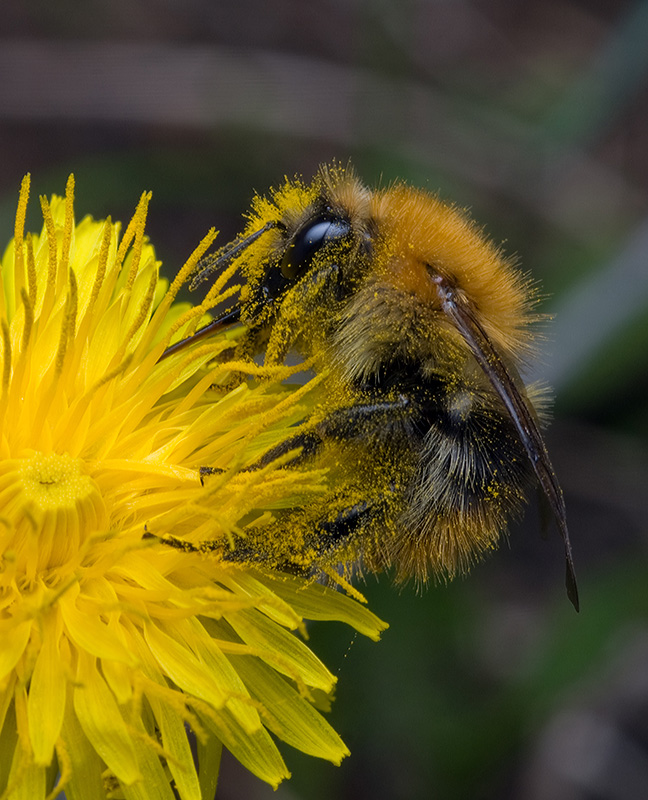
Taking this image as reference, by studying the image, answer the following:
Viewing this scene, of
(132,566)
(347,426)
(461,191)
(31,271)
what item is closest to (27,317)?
(31,271)

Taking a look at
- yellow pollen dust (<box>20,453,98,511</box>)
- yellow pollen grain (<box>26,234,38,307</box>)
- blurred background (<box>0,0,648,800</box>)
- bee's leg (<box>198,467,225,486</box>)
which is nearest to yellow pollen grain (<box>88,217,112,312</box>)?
yellow pollen grain (<box>26,234,38,307</box>)

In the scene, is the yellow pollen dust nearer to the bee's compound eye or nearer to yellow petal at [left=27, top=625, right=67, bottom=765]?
yellow petal at [left=27, top=625, right=67, bottom=765]

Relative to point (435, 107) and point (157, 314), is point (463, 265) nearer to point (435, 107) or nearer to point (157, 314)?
point (157, 314)

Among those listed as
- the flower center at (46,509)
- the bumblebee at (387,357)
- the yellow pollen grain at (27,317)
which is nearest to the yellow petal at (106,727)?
the flower center at (46,509)

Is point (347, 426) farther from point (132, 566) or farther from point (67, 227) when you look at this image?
point (67, 227)

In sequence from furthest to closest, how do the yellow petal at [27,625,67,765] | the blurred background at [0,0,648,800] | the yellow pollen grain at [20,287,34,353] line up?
1. the blurred background at [0,0,648,800]
2. the yellow pollen grain at [20,287,34,353]
3. the yellow petal at [27,625,67,765]

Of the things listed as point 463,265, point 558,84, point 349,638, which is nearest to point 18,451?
point 463,265

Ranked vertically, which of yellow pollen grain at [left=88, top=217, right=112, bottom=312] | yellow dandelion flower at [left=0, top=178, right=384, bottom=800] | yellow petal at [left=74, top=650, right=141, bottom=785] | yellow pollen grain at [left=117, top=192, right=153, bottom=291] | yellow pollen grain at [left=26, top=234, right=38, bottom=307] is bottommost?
yellow petal at [left=74, top=650, right=141, bottom=785]
